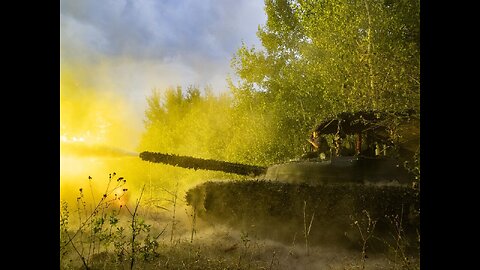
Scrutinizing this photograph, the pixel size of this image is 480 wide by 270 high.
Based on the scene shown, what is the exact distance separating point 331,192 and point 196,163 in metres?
3.66

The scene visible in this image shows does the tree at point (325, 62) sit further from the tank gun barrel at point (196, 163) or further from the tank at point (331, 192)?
the tank gun barrel at point (196, 163)

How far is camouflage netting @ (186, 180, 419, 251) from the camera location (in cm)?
884

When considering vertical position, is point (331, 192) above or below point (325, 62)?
below

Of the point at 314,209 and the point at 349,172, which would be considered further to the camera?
the point at 349,172

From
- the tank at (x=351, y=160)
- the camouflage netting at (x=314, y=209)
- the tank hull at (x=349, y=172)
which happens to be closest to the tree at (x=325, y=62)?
the tank at (x=351, y=160)

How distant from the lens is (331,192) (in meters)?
9.58

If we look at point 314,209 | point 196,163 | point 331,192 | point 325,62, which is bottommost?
point 314,209

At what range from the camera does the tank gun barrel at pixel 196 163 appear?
1075 centimetres

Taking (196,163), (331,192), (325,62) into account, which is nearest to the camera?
(331,192)

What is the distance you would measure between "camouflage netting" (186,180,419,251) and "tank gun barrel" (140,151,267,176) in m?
A: 0.61

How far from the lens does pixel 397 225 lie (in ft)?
26.9

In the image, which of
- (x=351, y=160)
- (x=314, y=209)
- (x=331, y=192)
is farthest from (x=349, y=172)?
(x=314, y=209)

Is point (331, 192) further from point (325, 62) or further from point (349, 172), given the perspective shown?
point (325, 62)
